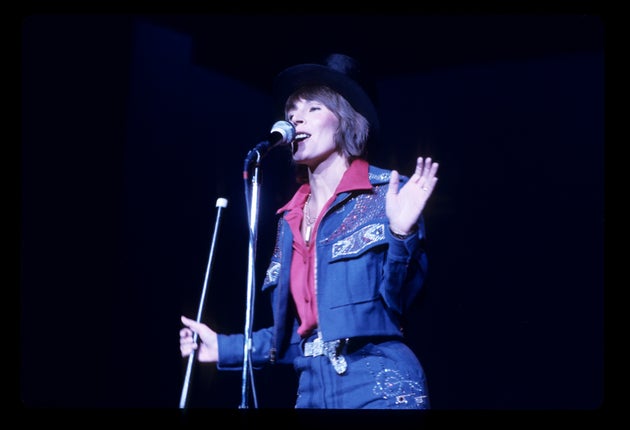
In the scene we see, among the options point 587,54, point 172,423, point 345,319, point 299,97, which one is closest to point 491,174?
point 587,54

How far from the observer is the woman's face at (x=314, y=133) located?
9.29ft

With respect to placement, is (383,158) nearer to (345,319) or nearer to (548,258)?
(548,258)

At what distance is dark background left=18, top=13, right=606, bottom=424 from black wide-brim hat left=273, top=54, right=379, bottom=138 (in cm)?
16

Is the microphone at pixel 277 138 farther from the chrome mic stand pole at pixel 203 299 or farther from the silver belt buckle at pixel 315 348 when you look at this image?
the silver belt buckle at pixel 315 348

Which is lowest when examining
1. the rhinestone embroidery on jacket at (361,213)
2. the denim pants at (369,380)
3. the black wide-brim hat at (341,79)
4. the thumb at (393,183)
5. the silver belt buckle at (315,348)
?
the denim pants at (369,380)

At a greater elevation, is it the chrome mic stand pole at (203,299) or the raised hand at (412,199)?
the raised hand at (412,199)

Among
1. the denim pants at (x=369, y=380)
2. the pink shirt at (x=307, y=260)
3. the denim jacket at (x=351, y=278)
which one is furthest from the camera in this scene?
the pink shirt at (x=307, y=260)

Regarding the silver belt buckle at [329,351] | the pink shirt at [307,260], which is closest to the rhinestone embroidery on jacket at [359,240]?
the pink shirt at [307,260]

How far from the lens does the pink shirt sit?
8.59 feet

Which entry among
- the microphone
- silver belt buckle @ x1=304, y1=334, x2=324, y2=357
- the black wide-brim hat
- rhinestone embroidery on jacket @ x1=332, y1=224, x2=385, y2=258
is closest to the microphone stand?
the microphone

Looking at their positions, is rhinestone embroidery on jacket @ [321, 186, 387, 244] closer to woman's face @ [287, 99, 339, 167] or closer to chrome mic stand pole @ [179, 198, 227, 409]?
woman's face @ [287, 99, 339, 167]

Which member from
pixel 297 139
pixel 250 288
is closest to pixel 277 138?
pixel 297 139

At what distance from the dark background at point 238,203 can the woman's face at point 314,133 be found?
12.1 inches

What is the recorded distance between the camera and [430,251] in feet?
→ 11.3
